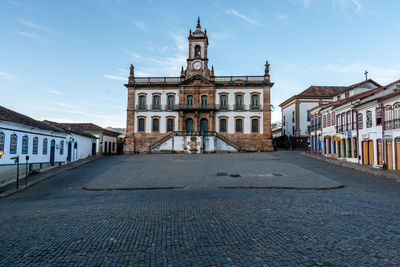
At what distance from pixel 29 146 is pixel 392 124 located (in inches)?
1095

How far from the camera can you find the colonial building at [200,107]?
41.3m

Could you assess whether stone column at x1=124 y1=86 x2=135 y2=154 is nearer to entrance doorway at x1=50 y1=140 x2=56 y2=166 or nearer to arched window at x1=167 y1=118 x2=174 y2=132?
arched window at x1=167 y1=118 x2=174 y2=132

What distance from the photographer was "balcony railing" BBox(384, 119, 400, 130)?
2011 centimetres

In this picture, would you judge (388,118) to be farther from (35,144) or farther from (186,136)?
(35,144)

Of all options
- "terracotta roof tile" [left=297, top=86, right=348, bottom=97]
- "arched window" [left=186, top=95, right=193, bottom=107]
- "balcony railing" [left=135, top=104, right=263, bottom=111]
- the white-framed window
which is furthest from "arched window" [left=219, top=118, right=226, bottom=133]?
the white-framed window

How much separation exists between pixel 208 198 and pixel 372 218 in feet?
17.3

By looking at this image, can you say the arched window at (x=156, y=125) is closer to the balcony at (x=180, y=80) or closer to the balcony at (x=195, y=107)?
the balcony at (x=195, y=107)

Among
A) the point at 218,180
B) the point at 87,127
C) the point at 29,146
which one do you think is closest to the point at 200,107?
the point at 87,127

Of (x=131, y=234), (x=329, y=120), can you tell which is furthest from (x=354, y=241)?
(x=329, y=120)

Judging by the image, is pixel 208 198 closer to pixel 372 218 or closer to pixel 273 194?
pixel 273 194

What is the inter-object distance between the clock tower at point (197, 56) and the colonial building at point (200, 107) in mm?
153

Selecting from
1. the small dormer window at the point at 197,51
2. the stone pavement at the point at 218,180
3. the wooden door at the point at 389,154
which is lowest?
the stone pavement at the point at 218,180

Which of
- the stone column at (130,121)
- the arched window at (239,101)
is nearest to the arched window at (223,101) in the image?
the arched window at (239,101)

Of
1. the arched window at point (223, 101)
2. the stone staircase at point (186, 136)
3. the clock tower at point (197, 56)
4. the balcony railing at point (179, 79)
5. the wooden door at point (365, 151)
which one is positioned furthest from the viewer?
the clock tower at point (197, 56)
